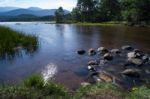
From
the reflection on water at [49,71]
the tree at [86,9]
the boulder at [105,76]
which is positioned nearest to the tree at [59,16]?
the tree at [86,9]

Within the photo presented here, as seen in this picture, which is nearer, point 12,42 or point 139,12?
point 12,42

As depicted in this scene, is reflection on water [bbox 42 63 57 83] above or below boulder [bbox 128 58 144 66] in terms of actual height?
below

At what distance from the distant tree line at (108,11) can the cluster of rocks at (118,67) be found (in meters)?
44.3

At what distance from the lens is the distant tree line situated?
66694mm

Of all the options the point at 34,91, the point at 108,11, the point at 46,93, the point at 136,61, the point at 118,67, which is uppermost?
the point at 108,11

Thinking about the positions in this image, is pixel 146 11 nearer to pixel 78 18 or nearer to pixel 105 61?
pixel 78 18

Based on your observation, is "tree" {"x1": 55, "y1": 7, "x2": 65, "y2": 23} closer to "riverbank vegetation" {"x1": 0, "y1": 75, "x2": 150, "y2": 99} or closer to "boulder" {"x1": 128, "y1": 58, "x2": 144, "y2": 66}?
"boulder" {"x1": 128, "y1": 58, "x2": 144, "y2": 66}

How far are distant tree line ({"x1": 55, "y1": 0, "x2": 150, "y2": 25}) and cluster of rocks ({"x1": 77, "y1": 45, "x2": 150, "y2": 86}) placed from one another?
4432 cm

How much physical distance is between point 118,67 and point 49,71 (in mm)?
5123

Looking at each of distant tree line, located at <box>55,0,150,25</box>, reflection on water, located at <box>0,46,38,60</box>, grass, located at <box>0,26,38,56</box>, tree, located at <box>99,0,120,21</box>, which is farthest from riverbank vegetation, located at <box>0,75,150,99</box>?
tree, located at <box>99,0,120,21</box>

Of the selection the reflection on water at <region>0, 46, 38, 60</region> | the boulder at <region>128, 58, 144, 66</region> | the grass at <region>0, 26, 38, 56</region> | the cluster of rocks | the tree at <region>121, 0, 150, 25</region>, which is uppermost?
the tree at <region>121, 0, 150, 25</region>

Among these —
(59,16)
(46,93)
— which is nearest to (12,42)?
(46,93)

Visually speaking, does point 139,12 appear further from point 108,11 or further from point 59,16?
point 59,16

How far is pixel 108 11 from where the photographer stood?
302 feet
